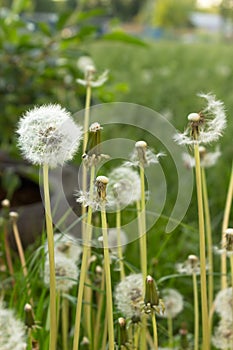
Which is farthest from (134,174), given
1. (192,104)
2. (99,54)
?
(99,54)

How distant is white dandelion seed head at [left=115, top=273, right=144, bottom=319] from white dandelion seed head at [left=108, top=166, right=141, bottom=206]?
84 mm

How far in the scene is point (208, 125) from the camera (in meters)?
0.58

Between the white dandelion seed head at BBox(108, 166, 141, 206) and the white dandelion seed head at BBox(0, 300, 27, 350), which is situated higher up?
the white dandelion seed head at BBox(108, 166, 141, 206)

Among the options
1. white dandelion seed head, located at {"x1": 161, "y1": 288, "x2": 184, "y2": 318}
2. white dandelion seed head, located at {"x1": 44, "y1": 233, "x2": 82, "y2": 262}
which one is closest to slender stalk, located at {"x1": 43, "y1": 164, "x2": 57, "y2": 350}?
white dandelion seed head, located at {"x1": 44, "y1": 233, "x2": 82, "y2": 262}

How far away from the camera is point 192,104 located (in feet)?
10.7

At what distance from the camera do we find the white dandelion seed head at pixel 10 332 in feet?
2.13

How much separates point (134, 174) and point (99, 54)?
14.6 ft

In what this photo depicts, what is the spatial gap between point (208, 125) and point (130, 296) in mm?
228

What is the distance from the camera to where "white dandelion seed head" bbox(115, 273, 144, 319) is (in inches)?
27.5

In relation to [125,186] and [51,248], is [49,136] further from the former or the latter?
[125,186]

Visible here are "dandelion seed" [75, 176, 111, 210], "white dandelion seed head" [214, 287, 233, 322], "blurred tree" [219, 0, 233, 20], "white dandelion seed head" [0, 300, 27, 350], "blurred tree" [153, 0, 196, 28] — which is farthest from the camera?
"blurred tree" [153, 0, 196, 28]

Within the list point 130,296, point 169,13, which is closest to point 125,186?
point 130,296

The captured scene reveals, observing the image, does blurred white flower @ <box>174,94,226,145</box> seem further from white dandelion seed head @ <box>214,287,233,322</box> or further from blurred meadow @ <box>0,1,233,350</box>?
white dandelion seed head @ <box>214,287,233,322</box>

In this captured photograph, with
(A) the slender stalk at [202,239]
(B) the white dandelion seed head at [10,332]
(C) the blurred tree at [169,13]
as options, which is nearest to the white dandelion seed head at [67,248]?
(B) the white dandelion seed head at [10,332]
